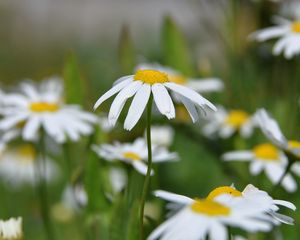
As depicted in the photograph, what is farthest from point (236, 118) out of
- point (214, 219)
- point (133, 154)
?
point (214, 219)

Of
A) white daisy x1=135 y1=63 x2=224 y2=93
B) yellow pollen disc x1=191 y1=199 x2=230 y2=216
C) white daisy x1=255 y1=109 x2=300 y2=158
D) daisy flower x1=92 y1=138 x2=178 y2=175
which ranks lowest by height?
white daisy x1=135 y1=63 x2=224 y2=93

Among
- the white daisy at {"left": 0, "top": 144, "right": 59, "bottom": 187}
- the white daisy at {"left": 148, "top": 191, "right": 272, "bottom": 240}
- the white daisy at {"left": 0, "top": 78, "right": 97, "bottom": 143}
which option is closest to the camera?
the white daisy at {"left": 148, "top": 191, "right": 272, "bottom": 240}

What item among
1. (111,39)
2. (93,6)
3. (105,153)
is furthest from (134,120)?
(93,6)

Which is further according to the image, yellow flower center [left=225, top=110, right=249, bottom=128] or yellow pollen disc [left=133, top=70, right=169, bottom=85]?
yellow flower center [left=225, top=110, right=249, bottom=128]

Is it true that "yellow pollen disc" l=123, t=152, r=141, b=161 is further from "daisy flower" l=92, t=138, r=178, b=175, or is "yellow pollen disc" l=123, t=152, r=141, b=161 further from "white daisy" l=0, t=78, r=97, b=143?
"white daisy" l=0, t=78, r=97, b=143

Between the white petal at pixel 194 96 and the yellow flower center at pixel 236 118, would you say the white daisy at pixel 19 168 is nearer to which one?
the yellow flower center at pixel 236 118

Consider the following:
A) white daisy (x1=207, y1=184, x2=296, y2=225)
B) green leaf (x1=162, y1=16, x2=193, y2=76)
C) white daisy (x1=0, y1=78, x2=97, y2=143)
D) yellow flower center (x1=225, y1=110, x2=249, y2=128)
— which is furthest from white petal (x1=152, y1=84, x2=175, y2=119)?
green leaf (x1=162, y1=16, x2=193, y2=76)
